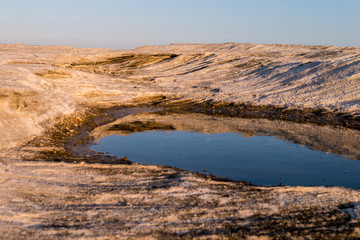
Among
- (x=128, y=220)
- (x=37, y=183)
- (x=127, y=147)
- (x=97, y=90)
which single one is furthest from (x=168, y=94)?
(x=128, y=220)

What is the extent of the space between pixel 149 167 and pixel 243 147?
281 centimetres

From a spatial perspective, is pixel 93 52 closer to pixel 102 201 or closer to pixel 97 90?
pixel 97 90

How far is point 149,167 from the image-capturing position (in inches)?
239


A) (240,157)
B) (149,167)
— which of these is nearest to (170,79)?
(240,157)

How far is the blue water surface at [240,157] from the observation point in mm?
6254

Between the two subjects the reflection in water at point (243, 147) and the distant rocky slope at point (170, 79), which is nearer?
the reflection in water at point (243, 147)

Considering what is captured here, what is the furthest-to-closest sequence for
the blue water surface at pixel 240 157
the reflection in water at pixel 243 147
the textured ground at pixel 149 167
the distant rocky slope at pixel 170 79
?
1. the distant rocky slope at pixel 170 79
2. the reflection in water at pixel 243 147
3. the blue water surface at pixel 240 157
4. the textured ground at pixel 149 167

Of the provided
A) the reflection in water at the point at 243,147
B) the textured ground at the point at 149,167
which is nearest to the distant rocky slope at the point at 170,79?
the textured ground at the point at 149,167

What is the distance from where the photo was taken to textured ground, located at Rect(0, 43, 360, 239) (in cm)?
399

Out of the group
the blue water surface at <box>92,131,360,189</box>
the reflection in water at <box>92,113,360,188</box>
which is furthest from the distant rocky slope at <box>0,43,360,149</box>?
the blue water surface at <box>92,131,360,189</box>

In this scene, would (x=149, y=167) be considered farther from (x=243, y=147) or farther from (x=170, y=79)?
(x=170, y=79)

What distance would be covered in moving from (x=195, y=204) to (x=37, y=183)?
218 cm

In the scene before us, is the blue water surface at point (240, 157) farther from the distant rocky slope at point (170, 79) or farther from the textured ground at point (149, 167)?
the distant rocky slope at point (170, 79)

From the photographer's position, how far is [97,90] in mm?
13203
